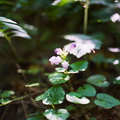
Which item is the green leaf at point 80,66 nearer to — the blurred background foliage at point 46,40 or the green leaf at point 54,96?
the green leaf at point 54,96

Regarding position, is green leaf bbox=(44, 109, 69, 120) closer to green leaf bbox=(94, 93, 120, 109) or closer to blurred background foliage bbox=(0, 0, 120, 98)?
green leaf bbox=(94, 93, 120, 109)

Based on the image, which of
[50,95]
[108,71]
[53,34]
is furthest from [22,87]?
[53,34]

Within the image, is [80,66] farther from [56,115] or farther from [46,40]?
[46,40]

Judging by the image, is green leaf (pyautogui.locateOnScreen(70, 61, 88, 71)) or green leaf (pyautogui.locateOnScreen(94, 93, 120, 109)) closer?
green leaf (pyautogui.locateOnScreen(94, 93, 120, 109))

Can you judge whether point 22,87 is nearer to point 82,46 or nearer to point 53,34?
point 82,46

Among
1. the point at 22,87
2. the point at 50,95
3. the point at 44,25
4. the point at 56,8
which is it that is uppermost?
the point at 56,8

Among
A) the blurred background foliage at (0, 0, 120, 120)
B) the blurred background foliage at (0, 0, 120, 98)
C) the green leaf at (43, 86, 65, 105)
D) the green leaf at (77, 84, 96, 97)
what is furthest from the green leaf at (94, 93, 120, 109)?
the blurred background foliage at (0, 0, 120, 98)

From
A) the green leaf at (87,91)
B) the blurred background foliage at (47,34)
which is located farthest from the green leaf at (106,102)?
the blurred background foliage at (47,34)

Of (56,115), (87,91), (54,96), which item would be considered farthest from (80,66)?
(56,115)

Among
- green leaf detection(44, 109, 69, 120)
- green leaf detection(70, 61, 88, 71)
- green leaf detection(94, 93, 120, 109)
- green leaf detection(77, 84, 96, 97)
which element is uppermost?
Answer: green leaf detection(70, 61, 88, 71)
